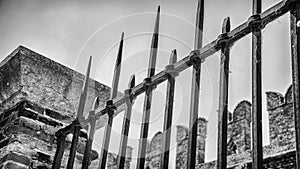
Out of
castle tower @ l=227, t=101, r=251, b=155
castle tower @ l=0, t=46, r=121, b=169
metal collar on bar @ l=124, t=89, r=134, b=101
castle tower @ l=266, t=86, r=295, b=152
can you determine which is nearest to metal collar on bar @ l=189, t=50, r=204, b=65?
metal collar on bar @ l=124, t=89, r=134, b=101

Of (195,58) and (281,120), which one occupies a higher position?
(281,120)

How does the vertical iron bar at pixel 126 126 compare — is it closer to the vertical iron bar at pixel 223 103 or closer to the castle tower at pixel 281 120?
the vertical iron bar at pixel 223 103

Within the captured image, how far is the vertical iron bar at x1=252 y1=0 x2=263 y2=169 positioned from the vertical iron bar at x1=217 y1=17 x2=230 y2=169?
0.59 ft

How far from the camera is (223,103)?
232 centimetres

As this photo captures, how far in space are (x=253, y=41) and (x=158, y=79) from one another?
0.67m

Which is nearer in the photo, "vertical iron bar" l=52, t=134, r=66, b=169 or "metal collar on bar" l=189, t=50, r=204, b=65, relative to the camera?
"metal collar on bar" l=189, t=50, r=204, b=65

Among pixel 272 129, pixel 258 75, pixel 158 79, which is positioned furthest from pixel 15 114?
pixel 272 129

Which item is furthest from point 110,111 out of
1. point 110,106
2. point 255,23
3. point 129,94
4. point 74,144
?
point 255,23

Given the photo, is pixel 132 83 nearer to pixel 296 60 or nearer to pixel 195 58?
pixel 195 58

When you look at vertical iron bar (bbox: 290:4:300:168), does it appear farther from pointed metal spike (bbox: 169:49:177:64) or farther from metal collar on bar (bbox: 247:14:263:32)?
pointed metal spike (bbox: 169:49:177:64)

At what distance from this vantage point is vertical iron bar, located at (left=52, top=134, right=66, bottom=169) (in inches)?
134

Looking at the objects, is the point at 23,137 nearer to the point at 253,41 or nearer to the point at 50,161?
the point at 50,161

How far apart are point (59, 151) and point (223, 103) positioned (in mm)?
1577

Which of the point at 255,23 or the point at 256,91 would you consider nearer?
the point at 256,91
